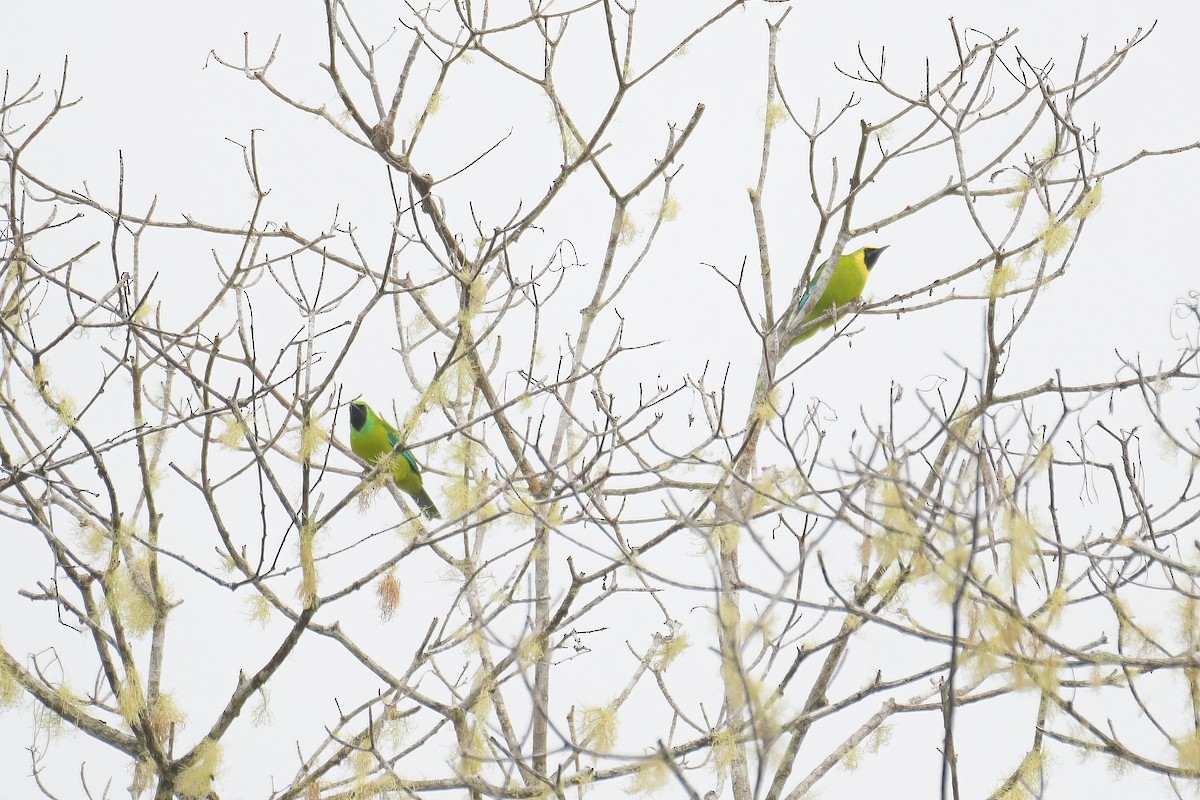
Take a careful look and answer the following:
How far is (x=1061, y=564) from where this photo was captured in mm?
2545

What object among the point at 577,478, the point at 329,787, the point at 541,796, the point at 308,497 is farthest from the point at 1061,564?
the point at 329,787

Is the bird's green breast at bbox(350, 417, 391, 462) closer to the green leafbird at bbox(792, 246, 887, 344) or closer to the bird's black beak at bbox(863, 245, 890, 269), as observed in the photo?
the green leafbird at bbox(792, 246, 887, 344)

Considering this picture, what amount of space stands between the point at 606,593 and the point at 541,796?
612mm

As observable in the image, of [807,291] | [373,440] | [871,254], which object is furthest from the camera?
[871,254]

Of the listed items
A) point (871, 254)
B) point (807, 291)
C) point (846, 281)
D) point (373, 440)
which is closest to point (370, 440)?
point (373, 440)

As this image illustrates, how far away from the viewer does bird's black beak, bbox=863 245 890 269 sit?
5.22 metres

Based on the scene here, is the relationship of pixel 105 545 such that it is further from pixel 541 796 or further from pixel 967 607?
pixel 967 607

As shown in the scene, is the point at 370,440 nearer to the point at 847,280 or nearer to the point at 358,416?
the point at 358,416

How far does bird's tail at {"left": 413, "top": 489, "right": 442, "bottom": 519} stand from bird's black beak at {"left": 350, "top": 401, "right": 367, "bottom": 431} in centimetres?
40

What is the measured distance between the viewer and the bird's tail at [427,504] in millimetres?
5051

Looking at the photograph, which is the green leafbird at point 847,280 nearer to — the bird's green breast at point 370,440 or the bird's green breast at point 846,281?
the bird's green breast at point 846,281

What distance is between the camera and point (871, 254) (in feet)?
17.3

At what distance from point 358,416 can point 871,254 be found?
2219 mm

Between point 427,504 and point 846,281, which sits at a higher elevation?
point 846,281
